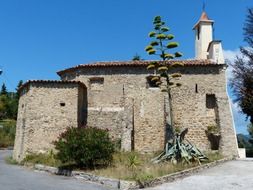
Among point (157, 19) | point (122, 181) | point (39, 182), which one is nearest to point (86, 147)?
point (39, 182)

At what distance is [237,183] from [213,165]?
14.9 feet

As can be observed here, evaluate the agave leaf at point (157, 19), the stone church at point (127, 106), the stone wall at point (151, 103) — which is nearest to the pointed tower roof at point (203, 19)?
the stone church at point (127, 106)

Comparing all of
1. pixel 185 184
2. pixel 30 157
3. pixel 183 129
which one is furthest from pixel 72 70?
pixel 185 184

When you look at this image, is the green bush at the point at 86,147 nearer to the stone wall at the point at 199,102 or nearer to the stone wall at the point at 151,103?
the stone wall at the point at 151,103

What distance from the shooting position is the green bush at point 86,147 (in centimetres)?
1623

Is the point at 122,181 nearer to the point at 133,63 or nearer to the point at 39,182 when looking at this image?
the point at 39,182

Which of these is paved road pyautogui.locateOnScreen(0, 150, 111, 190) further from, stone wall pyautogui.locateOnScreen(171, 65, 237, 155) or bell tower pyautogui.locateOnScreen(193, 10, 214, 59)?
bell tower pyautogui.locateOnScreen(193, 10, 214, 59)

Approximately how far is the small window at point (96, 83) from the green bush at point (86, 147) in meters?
7.51

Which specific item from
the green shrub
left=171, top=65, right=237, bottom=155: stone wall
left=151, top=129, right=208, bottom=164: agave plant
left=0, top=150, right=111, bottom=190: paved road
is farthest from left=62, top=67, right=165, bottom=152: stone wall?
left=0, top=150, right=111, bottom=190: paved road

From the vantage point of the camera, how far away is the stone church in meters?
21.8

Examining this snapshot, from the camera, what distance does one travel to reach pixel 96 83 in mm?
24359

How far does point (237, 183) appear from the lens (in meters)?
13.2

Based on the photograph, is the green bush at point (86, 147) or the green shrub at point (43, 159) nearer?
the green bush at point (86, 147)

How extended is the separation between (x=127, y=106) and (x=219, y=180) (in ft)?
34.9
